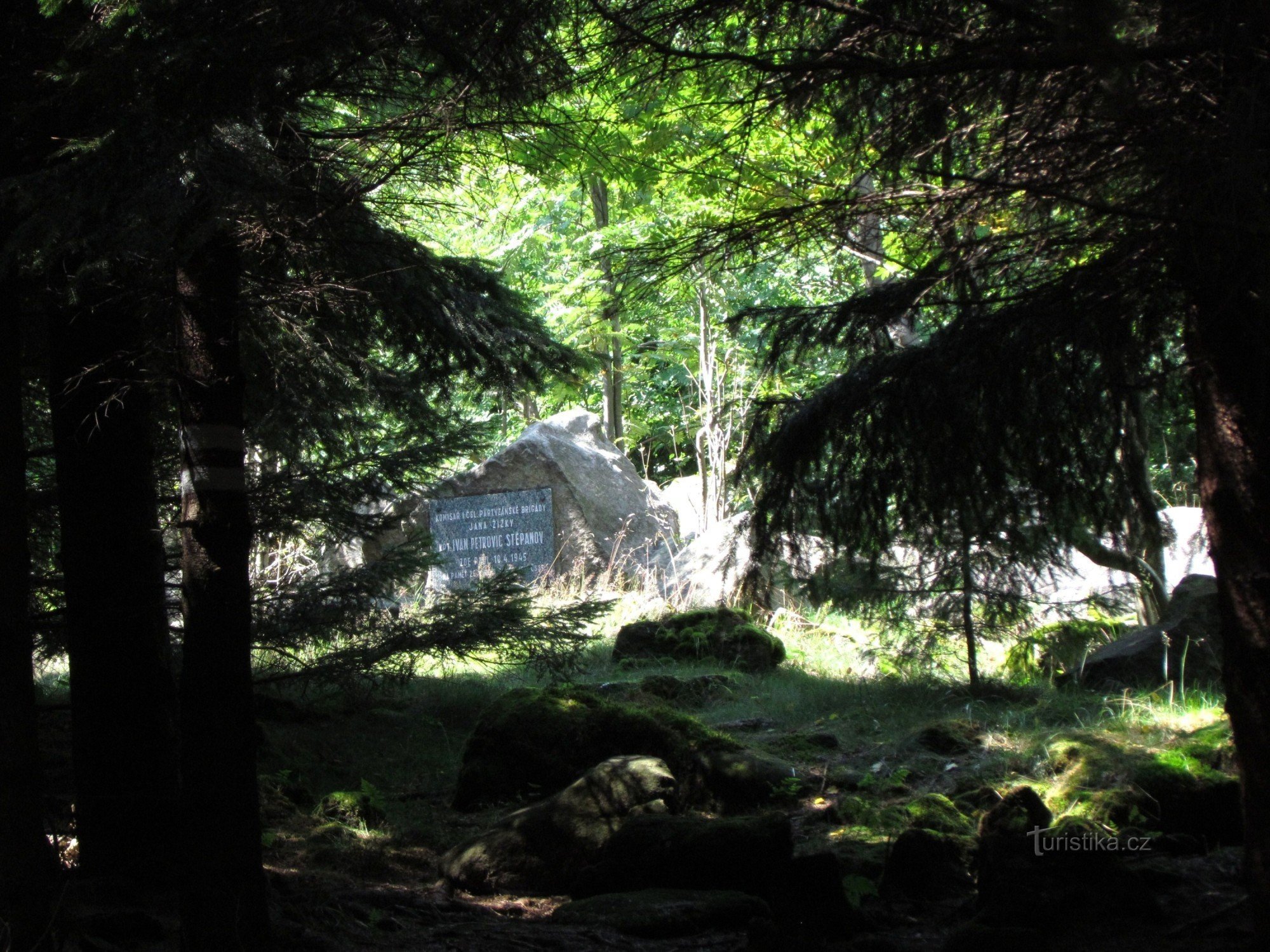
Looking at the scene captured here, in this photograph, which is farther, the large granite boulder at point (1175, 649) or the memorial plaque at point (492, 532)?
the memorial plaque at point (492, 532)

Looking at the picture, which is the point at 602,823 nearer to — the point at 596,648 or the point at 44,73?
the point at 44,73

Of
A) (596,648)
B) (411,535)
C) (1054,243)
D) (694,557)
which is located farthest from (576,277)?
(1054,243)

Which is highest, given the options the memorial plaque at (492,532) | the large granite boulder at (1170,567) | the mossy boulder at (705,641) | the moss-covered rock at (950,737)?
the memorial plaque at (492,532)

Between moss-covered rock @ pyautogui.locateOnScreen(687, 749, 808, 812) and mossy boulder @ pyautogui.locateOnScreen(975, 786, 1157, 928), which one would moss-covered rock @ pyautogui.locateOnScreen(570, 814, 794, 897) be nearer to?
mossy boulder @ pyautogui.locateOnScreen(975, 786, 1157, 928)

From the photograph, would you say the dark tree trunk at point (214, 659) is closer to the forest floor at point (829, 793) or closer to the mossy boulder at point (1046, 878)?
the forest floor at point (829, 793)

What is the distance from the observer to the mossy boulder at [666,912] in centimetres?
441

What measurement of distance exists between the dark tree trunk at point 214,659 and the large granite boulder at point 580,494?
10324 millimetres

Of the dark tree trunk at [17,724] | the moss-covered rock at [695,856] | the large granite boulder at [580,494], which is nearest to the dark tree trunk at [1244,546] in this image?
the moss-covered rock at [695,856]

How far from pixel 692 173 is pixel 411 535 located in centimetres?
351

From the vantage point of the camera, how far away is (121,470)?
15.0ft

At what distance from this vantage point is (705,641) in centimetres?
1025

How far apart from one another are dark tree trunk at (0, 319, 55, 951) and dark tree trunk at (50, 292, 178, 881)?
1.78 ft

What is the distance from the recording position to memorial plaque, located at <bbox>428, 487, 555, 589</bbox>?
14859mm

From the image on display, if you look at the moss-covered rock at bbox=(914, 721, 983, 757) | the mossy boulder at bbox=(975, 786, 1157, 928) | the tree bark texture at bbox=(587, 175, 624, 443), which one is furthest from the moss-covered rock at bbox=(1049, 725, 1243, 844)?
the tree bark texture at bbox=(587, 175, 624, 443)
